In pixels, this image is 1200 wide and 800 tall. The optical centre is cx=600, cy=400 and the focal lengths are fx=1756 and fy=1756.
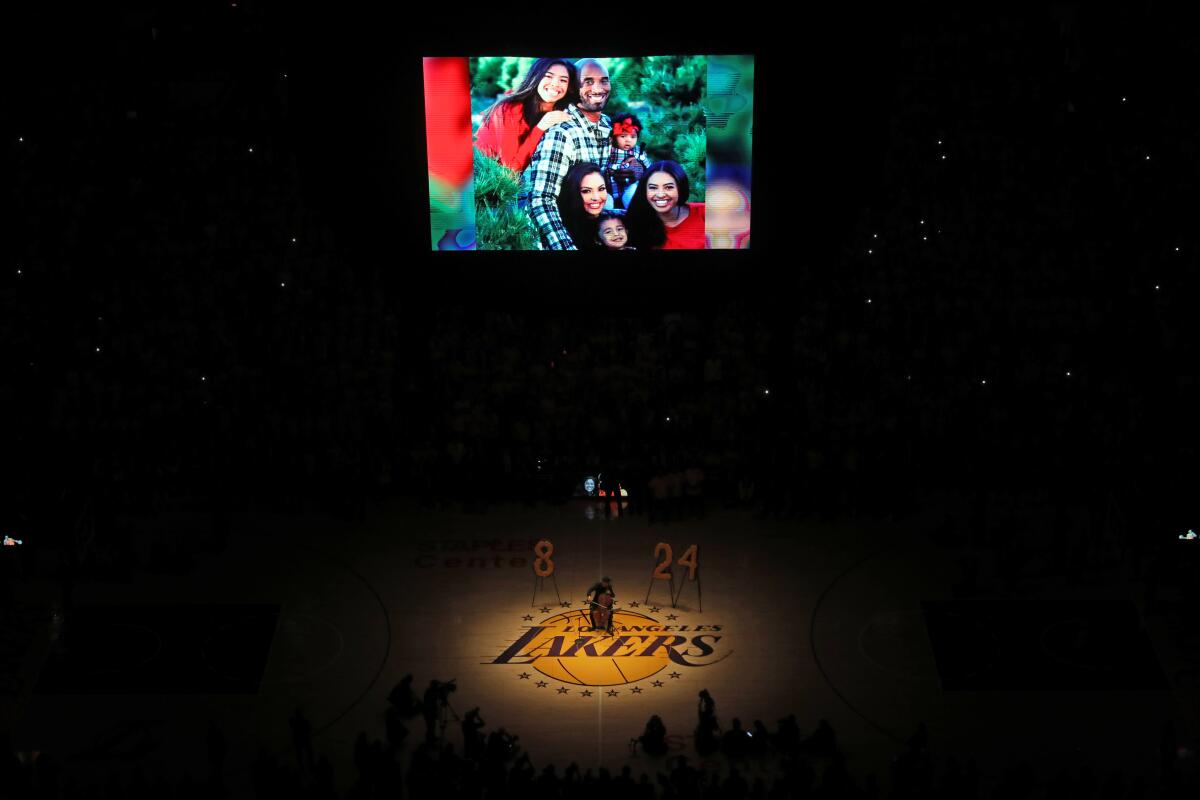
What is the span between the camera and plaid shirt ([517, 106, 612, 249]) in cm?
3609

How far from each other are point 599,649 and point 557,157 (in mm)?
11563

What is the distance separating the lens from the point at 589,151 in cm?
3622

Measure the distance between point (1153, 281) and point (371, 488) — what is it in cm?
1666

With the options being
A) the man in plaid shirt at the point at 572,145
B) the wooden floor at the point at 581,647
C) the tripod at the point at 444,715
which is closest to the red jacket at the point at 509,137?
the man in plaid shirt at the point at 572,145

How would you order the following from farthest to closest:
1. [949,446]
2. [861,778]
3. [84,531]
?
[949,446]
[84,531]
[861,778]

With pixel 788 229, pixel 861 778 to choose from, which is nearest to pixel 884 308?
pixel 788 229

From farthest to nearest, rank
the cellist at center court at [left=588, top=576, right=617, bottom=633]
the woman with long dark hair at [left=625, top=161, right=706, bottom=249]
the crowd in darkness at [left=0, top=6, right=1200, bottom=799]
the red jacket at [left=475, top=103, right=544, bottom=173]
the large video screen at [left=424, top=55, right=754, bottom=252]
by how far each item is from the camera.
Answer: the woman with long dark hair at [left=625, top=161, right=706, bottom=249] < the red jacket at [left=475, top=103, right=544, bottom=173] < the large video screen at [left=424, top=55, right=754, bottom=252] < the crowd in darkness at [left=0, top=6, right=1200, bottom=799] < the cellist at center court at [left=588, top=576, right=617, bottom=633]

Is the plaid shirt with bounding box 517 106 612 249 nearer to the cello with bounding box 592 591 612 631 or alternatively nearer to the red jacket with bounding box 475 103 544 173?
the red jacket with bounding box 475 103 544 173

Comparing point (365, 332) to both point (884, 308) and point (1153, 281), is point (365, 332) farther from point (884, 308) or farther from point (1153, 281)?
point (1153, 281)

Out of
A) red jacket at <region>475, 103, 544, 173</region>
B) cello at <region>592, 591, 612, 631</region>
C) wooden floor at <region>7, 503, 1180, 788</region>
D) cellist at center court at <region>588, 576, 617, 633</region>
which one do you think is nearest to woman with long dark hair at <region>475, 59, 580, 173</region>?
Answer: red jacket at <region>475, 103, 544, 173</region>

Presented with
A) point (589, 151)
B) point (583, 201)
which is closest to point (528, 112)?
point (589, 151)

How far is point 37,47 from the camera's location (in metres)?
40.4

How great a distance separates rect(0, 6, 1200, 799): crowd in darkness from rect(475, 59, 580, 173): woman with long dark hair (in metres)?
3.64

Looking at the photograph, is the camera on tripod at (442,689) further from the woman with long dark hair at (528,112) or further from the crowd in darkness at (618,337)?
the woman with long dark hair at (528,112)
